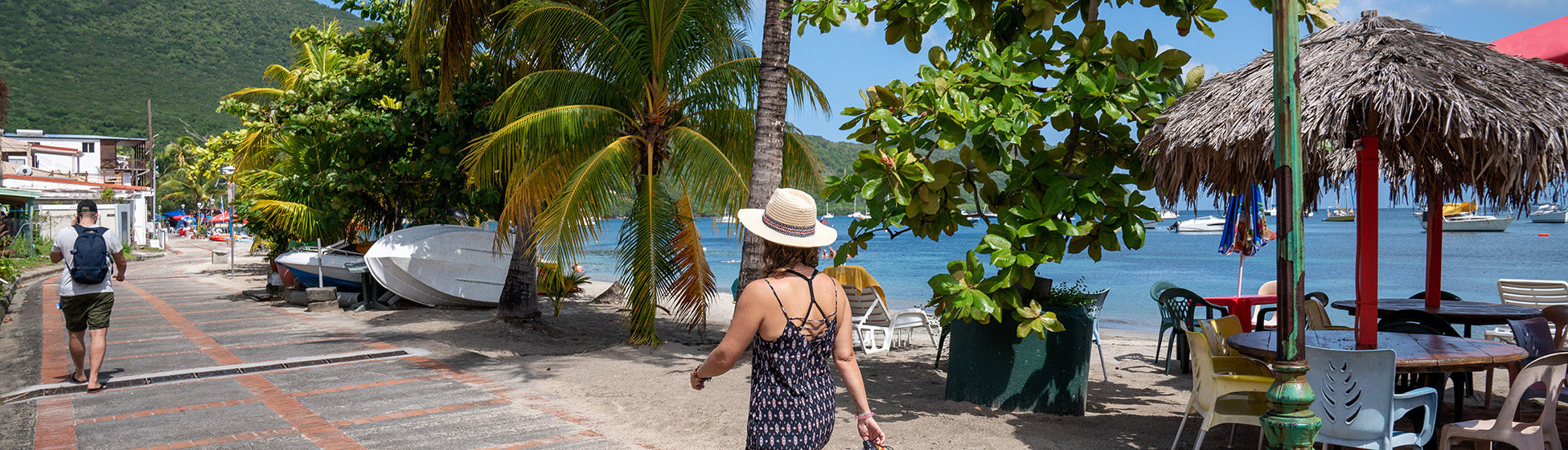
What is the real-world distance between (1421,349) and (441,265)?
12.3 m

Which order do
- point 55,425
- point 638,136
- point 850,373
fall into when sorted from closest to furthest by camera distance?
point 850,373 < point 55,425 < point 638,136

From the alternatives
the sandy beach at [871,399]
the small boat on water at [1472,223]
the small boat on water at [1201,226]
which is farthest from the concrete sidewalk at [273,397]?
the small boat on water at [1201,226]

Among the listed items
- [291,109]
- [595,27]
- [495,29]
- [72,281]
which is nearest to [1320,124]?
[595,27]

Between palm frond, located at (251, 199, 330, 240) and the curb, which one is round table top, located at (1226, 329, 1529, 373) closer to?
the curb

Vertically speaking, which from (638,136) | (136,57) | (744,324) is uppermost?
(136,57)

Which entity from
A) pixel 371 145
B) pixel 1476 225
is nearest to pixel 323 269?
pixel 371 145

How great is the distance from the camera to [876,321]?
379 inches

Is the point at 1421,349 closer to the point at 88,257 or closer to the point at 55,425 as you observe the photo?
the point at 55,425

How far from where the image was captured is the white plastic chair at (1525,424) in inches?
153

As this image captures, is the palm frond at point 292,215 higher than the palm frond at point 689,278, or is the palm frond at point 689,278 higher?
the palm frond at point 292,215

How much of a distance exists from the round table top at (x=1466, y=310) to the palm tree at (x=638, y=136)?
5.91 meters

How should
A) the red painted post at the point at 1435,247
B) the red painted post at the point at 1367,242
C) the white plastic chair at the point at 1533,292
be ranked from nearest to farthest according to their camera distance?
the red painted post at the point at 1367,242, the red painted post at the point at 1435,247, the white plastic chair at the point at 1533,292

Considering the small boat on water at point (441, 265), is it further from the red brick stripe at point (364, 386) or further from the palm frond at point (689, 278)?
the red brick stripe at point (364, 386)

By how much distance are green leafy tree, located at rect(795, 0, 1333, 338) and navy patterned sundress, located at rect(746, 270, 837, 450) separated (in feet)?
8.08
